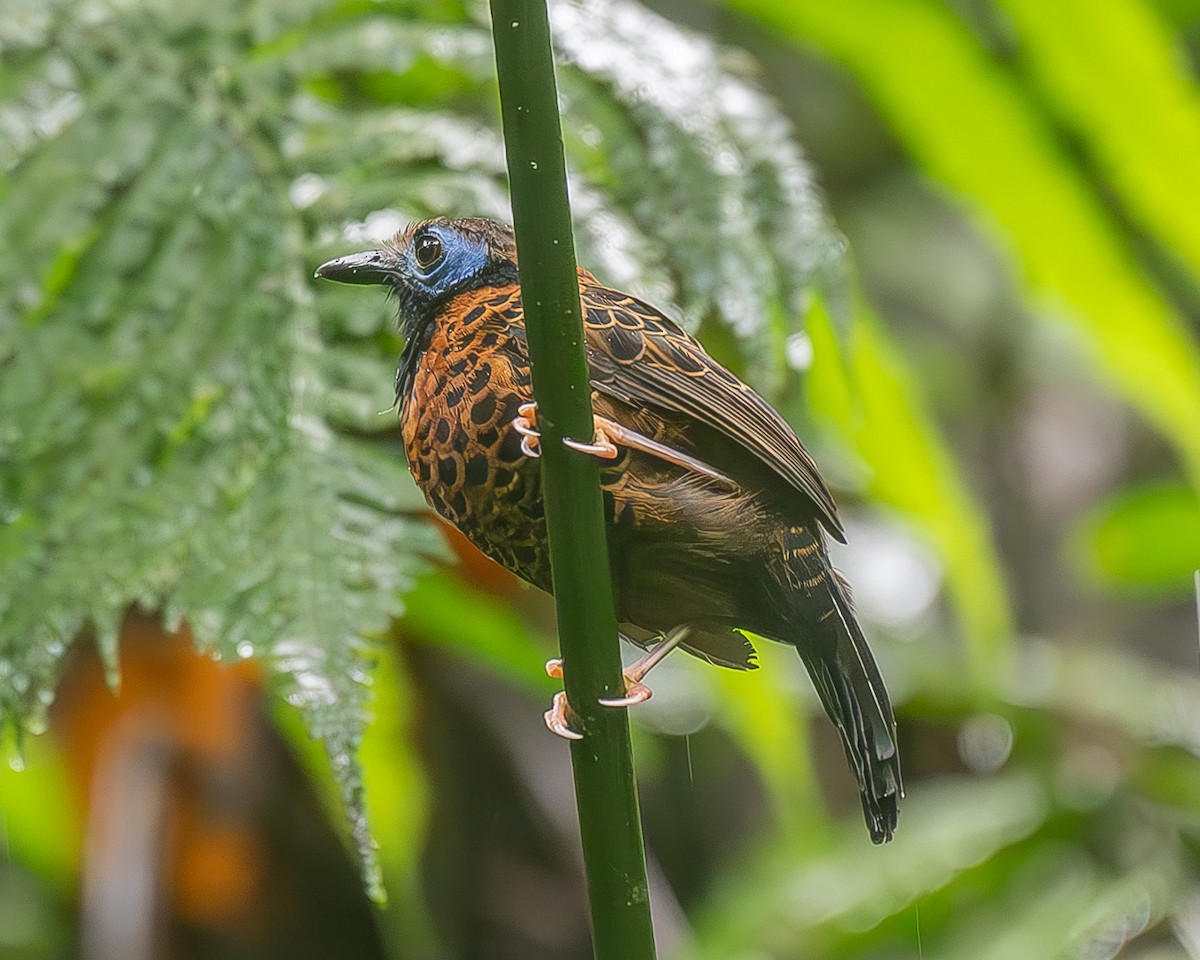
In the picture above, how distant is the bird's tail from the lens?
0.78 metres

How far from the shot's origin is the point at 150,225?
1.19 meters

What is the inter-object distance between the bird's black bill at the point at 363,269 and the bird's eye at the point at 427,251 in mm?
19

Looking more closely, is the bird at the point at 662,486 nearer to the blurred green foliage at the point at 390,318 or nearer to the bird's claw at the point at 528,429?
the bird's claw at the point at 528,429

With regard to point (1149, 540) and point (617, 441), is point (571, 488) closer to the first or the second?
point (617, 441)

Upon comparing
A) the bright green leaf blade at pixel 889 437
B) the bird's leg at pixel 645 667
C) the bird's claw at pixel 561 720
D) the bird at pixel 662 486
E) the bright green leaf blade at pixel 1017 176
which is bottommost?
the bird's claw at pixel 561 720

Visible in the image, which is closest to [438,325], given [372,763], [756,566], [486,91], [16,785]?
[756,566]

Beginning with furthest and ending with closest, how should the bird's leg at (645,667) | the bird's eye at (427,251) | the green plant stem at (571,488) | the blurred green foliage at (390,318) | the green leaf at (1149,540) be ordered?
the green leaf at (1149,540), the blurred green foliage at (390,318), the bird's eye at (427,251), the bird's leg at (645,667), the green plant stem at (571,488)

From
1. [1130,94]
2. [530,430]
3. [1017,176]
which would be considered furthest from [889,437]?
[530,430]

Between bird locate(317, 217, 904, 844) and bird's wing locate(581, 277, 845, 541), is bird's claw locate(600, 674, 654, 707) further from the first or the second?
bird's wing locate(581, 277, 845, 541)

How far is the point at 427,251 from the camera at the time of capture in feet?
2.96

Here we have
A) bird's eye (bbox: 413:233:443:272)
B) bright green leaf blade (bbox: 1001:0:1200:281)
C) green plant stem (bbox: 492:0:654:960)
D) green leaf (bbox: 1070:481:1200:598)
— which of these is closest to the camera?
green plant stem (bbox: 492:0:654:960)

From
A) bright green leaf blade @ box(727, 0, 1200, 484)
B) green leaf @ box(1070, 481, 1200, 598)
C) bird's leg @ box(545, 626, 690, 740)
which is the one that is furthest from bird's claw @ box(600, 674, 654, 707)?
green leaf @ box(1070, 481, 1200, 598)

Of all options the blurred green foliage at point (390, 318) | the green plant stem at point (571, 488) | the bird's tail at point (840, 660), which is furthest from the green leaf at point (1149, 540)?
the green plant stem at point (571, 488)

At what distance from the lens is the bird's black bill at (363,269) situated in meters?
0.91
